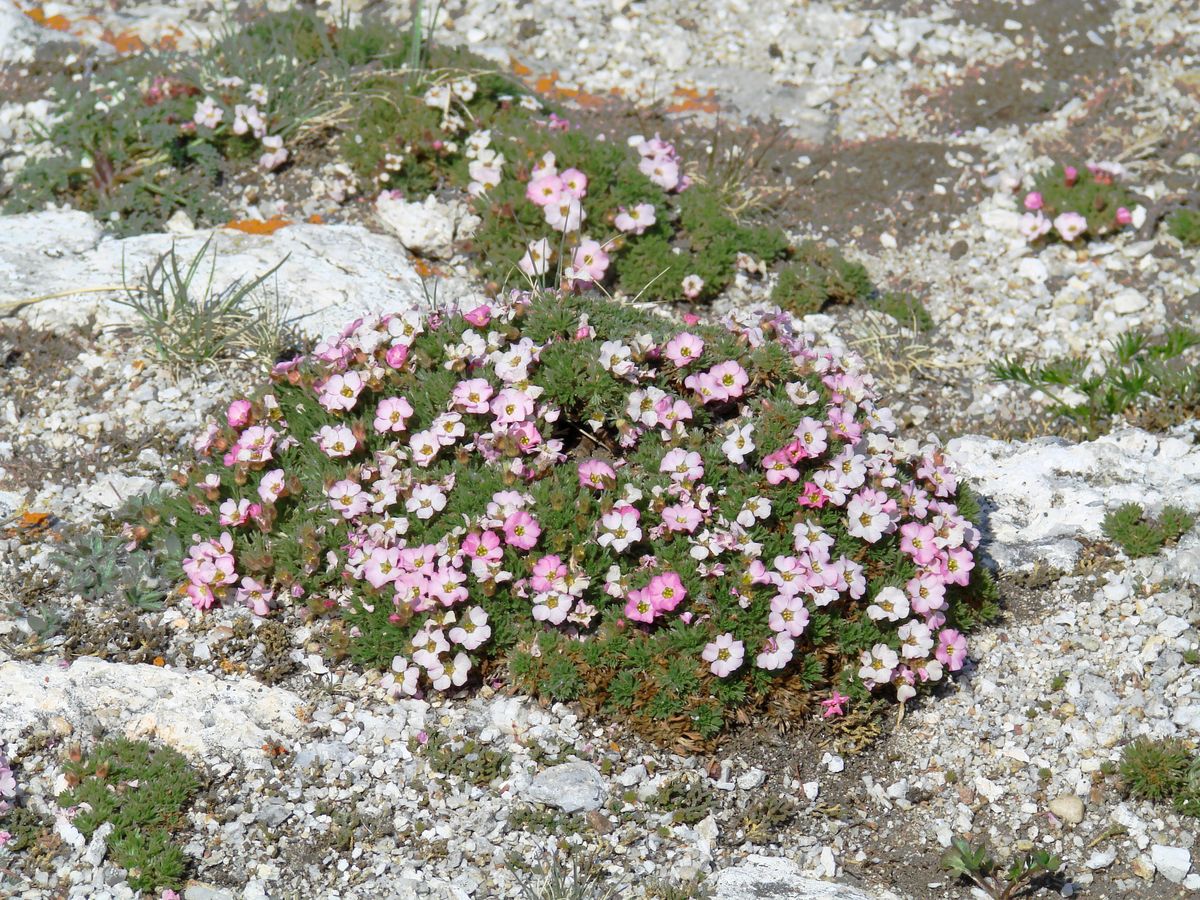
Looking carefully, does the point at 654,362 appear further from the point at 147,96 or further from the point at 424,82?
the point at 147,96

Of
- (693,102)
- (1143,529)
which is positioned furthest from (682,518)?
(693,102)

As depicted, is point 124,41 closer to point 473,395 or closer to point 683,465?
point 473,395

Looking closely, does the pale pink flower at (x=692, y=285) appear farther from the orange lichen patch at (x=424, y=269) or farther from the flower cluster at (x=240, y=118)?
the flower cluster at (x=240, y=118)

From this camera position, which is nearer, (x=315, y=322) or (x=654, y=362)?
(x=654, y=362)

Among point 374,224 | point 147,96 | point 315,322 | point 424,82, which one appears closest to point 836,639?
point 315,322

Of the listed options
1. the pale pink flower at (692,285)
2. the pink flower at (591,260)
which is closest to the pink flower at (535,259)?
the pink flower at (591,260)

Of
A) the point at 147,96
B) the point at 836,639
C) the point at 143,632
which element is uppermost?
the point at 147,96

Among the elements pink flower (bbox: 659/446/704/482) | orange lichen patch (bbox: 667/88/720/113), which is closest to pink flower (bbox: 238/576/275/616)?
pink flower (bbox: 659/446/704/482)
